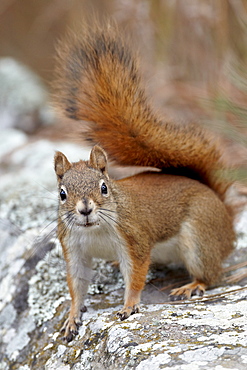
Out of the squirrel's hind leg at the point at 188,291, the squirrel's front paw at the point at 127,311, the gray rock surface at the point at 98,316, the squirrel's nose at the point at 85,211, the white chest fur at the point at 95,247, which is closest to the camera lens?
the gray rock surface at the point at 98,316

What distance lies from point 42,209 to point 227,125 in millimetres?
1144

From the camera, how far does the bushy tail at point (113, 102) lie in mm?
2199

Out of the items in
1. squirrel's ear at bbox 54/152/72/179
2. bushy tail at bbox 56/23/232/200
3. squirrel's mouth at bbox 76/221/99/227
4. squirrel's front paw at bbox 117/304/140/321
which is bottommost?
→ squirrel's front paw at bbox 117/304/140/321

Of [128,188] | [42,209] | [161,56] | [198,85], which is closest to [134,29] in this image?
[161,56]

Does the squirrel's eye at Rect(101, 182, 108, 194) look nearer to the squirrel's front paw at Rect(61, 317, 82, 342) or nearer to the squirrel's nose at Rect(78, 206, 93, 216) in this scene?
the squirrel's nose at Rect(78, 206, 93, 216)

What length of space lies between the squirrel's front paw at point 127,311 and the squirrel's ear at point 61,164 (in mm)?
563

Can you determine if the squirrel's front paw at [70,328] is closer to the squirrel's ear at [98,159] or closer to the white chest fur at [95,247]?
the white chest fur at [95,247]

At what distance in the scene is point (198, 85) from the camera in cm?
453

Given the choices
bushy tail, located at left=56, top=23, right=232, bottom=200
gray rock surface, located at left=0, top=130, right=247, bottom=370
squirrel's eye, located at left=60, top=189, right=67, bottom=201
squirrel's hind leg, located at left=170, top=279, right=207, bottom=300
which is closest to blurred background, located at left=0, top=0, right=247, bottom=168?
bushy tail, located at left=56, top=23, right=232, bottom=200

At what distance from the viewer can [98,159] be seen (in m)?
1.93

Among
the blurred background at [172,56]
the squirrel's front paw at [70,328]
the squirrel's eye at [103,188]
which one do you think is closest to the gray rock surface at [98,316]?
the squirrel's front paw at [70,328]

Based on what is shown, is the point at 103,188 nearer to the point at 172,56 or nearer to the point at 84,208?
the point at 84,208

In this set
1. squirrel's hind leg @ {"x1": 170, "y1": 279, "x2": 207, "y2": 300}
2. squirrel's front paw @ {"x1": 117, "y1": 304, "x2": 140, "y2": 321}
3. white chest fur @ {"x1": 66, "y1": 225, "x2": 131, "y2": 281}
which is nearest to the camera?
squirrel's front paw @ {"x1": 117, "y1": 304, "x2": 140, "y2": 321}

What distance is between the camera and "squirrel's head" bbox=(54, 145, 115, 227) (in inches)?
66.5
